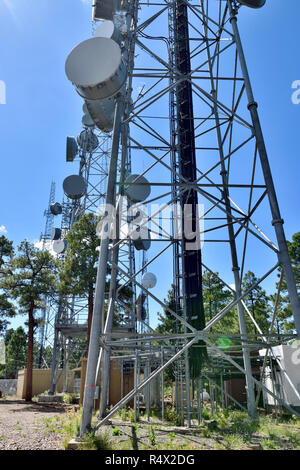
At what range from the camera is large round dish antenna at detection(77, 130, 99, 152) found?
86.4ft

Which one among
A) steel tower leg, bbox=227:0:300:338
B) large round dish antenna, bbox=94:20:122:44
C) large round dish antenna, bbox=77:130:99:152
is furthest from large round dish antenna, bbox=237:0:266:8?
large round dish antenna, bbox=77:130:99:152

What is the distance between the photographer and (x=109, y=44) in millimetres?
9281

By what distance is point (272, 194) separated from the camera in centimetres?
843

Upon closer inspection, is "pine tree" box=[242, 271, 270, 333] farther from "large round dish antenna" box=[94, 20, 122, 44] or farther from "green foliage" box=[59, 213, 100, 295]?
"large round dish antenna" box=[94, 20, 122, 44]

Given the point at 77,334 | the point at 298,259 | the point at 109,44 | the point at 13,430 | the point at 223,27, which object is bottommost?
the point at 13,430

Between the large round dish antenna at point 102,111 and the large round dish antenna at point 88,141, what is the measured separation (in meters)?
14.8

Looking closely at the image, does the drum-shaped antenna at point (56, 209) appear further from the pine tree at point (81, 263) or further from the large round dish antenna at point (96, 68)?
the large round dish antenna at point (96, 68)

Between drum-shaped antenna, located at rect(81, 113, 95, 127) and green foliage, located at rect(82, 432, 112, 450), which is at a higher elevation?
drum-shaped antenna, located at rect(81, 113, 95, 127)

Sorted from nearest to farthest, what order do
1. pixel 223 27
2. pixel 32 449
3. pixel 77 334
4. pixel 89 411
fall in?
1. pixel 32 449
2. pixel 89 411
3. pixel 223 27
4. pixel 77 334

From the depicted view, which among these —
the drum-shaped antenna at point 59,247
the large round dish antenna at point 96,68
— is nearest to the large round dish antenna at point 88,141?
the drum-shaped antenna at point 59,247

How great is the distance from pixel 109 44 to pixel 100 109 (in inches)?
87.6

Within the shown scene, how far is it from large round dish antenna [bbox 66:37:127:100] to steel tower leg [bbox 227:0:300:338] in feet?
11.9

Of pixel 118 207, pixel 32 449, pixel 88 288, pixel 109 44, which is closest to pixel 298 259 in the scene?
pixel 88 288
